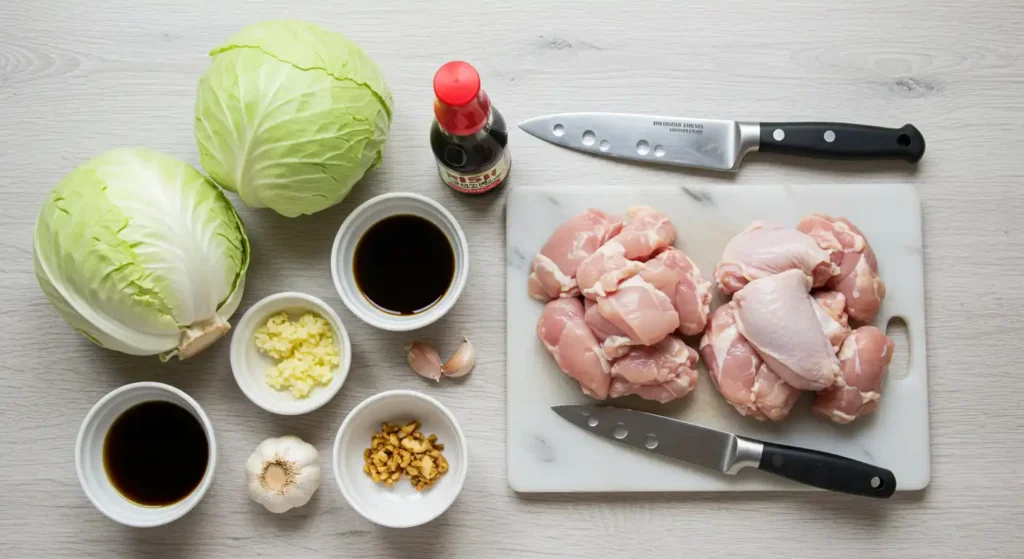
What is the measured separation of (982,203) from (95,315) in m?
2.20

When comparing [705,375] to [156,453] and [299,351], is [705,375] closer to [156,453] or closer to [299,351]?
[299,351]

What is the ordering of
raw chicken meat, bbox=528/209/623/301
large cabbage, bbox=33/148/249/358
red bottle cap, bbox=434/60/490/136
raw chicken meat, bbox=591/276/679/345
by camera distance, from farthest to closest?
raw chicken meat, bbox=528/209/623/301, raw chicken meat, bbox=591/276/679/345, large cabbage, bbox=33/148/249/358, red bottle cap, bbox=434/60/490/136

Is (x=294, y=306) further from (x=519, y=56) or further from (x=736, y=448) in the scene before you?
(x=736, y=448)

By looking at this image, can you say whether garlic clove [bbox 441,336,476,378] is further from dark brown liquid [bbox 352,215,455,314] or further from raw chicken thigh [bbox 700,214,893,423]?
raw chicken thigh [bbox 700,214,893,423]

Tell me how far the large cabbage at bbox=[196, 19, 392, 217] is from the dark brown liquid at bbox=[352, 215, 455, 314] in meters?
0.18

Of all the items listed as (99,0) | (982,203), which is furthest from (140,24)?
(982,203)

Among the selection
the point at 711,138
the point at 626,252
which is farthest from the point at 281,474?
the point at 711,138

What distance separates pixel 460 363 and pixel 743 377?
0.68 meters

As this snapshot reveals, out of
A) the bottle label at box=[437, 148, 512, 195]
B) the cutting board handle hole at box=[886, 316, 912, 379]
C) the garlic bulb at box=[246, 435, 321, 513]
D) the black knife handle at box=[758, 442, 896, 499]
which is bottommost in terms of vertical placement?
the garlic bulb at box=[246, 435, 321, 513]

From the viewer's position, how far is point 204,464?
1.92m

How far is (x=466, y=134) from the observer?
1634 millimetres

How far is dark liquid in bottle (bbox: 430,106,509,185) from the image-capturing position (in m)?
1.76

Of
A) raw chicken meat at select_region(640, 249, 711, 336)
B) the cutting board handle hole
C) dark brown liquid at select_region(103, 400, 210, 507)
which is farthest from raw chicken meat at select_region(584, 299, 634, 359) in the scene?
dark brown liquid at select_region(103, 400, 210, 507)

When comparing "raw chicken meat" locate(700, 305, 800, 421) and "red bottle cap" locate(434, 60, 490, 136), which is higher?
"red bottle cap" locate(434, 60, 490, 136)
